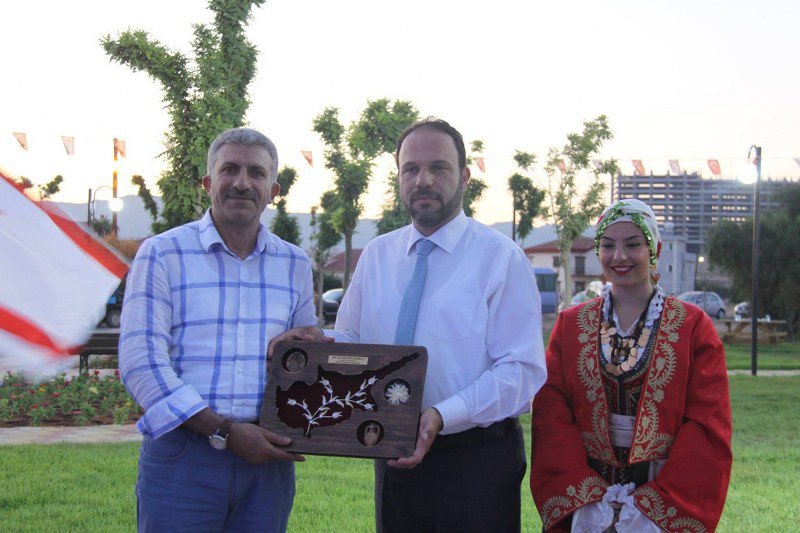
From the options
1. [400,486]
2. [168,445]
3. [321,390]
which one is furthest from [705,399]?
[168,445]

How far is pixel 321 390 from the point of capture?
284 centimetres

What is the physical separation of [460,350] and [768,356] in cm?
2077

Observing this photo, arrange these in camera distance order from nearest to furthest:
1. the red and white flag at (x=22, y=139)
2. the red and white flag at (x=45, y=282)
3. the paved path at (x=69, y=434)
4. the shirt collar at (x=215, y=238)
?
1. the shirt collar at (x=215, y=238)
2. the red and white flag at (x=45, y=282)
3. the paved path at (x=69, y=434)
4. the red and white flag at (x=22, y=139)

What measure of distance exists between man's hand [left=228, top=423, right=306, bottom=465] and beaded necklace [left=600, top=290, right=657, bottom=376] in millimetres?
1323

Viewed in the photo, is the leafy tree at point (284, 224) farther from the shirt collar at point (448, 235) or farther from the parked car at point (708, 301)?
the shirt collar at point (448, 235)

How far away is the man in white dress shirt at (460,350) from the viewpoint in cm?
295

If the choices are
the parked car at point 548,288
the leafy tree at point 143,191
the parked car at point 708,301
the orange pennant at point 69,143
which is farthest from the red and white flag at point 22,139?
the parked car at point 548,288

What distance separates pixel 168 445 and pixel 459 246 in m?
1.26

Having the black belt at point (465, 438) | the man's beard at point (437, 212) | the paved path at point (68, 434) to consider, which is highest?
the man's beard at point (437, 212)

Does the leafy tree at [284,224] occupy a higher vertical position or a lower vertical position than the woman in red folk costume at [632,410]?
higher

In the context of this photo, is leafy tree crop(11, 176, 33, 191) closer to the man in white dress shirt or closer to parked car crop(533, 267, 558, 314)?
the man in white dress shirt

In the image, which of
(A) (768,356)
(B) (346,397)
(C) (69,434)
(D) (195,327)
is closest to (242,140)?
(D) (195,327)

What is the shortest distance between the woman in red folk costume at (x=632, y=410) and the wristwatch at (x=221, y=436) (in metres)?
1.27

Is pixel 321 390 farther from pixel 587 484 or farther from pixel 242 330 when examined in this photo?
pixel 587 484
